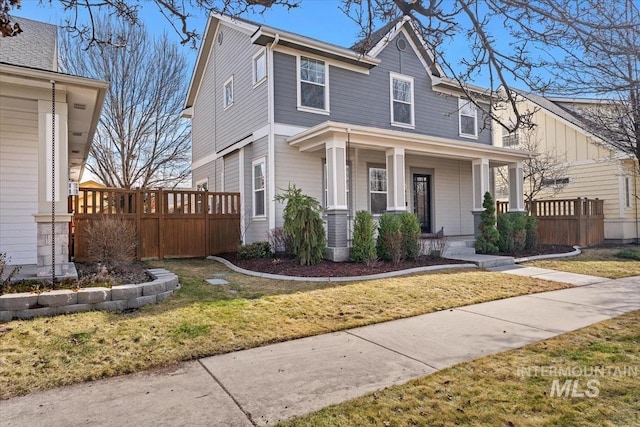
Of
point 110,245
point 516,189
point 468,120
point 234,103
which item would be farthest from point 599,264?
point 234,103

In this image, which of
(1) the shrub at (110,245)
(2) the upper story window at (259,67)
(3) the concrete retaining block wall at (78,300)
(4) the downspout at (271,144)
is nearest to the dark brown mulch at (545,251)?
(4) the downspout at (271,144)

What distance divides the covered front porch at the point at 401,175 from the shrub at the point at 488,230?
0.69 m

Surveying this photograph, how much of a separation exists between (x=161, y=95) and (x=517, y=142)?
1791 cm

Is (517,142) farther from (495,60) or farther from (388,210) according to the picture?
(495,60)

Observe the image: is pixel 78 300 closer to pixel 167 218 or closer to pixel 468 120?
pixel 167 218

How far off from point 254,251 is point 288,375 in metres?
7.08

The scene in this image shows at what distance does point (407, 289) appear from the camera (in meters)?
6.90

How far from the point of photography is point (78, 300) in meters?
5.18

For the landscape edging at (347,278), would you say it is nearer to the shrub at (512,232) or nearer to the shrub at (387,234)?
the shrub at (387,234)

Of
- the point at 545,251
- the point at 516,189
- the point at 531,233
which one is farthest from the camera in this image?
the point at 516,189

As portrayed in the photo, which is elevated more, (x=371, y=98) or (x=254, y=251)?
(x=371, y=98)

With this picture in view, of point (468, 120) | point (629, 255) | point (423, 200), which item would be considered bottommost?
point (629, 255)

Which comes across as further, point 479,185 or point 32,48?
point 479,185

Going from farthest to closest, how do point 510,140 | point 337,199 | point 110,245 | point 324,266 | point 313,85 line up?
point 510,140 < point 313,85 < point 337,199 < point 324,266 < point 110,245
